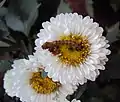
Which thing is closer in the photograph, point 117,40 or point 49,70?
point 49,70

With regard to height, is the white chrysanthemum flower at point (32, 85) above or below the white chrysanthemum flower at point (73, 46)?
below

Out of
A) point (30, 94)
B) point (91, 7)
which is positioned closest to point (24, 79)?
point (30, 94)

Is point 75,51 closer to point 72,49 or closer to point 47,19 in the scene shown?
point 72,49

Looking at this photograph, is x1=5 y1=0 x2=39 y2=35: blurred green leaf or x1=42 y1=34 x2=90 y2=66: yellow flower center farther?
x1=5 y1=0 x2=39 y2=35: blurred green leaf

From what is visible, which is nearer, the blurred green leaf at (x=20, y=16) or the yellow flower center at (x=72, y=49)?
the yellow flower center at (x=72, y=49)

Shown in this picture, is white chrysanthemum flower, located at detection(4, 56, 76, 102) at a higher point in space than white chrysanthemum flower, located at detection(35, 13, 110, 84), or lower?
lower

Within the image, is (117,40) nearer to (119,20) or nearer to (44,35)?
(119,20)
